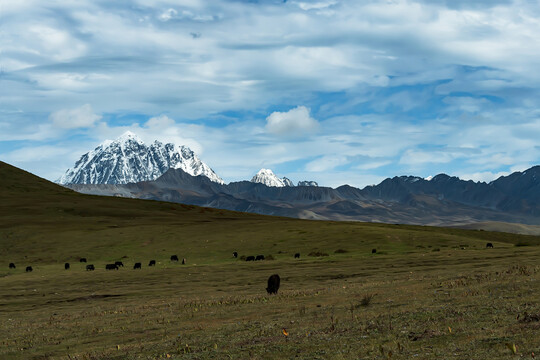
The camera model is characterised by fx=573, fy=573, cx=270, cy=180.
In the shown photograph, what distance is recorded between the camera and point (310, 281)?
45.8 m

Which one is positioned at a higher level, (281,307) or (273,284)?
(273,284)

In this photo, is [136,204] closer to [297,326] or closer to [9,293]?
[9,293]

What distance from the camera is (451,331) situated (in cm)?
1739

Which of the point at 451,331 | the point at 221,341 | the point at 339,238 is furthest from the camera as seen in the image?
the point at 339,238

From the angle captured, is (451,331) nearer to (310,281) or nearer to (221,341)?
(221,341)

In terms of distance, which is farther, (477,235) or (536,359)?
(477,235)

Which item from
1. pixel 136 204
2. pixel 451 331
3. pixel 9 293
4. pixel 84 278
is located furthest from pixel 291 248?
pixel 136 204

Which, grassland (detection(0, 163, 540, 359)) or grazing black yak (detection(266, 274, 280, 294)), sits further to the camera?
grazing black yak (detection(266, 274, 280, 294))

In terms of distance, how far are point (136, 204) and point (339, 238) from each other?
95708mm

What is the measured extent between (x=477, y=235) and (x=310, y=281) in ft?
238

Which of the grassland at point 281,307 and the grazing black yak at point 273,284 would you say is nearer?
the grassland at point 281,307

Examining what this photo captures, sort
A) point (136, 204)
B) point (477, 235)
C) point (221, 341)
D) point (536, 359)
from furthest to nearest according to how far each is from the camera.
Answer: point (136, 204) → point (477, 235) → point (221, 341) → point (536, 359)

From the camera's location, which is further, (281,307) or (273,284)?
(273,284)

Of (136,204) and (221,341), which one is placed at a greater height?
(136,204)
